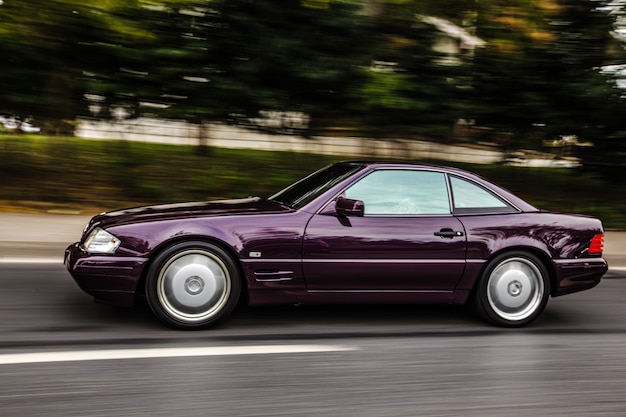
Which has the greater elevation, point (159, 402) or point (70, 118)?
point (70, 118)

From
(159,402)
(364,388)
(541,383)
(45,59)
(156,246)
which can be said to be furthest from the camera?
(45,59)

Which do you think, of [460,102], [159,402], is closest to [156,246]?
[159,402]

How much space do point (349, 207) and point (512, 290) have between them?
1.59m

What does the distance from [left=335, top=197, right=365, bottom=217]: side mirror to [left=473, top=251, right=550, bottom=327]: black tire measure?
120cm

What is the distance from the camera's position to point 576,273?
616cm

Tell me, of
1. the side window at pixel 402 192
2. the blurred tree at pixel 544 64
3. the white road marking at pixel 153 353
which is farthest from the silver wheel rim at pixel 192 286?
the blurred tree at pixel 544 64

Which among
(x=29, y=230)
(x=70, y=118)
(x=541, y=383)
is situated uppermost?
(x=70, y=118)

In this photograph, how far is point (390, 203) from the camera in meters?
5.90

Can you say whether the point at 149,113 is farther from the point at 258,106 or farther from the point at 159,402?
the point at 159,402

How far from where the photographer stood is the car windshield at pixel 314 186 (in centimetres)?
591

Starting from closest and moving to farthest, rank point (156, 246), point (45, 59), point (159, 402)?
point (159, 402) < point (156, 246) < point (45, 59)

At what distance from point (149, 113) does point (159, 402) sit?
9144 mm

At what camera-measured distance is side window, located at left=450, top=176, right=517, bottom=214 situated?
6051mm

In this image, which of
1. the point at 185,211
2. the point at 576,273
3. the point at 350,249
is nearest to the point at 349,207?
the point at 350,249
